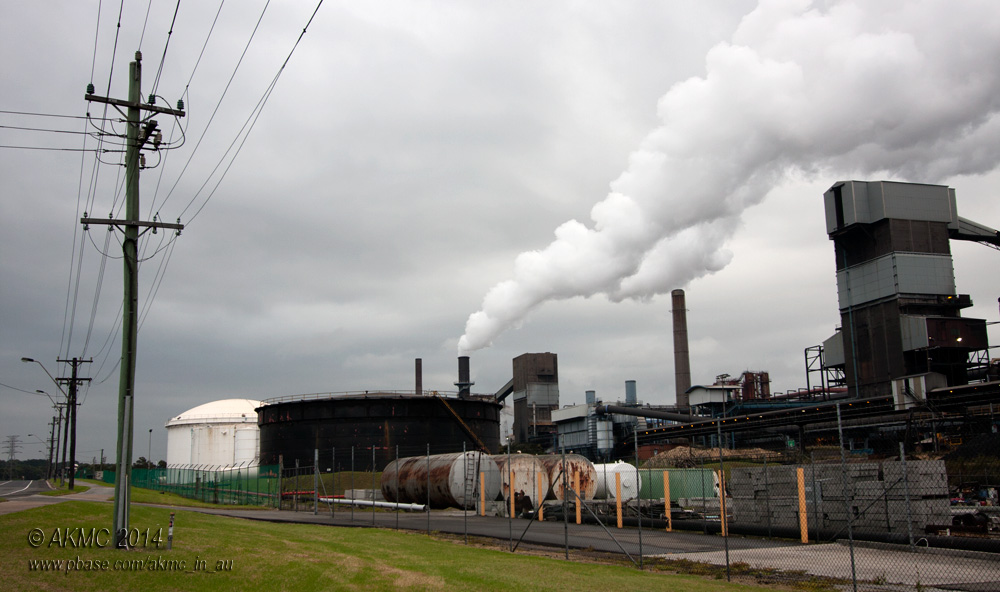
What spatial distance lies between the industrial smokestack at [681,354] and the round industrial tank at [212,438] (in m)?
49.4

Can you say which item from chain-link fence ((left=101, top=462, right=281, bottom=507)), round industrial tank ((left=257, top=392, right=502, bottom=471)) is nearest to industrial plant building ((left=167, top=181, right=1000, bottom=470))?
round industrial tank ((left=257, top=392, right=502, bottom=471))

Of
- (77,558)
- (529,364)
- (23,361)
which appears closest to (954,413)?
(77,558)

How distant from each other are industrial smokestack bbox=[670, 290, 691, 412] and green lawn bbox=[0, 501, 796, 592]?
68746 millimetres

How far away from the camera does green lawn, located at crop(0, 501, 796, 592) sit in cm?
1055

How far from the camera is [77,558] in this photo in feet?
37.0

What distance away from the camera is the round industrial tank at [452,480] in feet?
104

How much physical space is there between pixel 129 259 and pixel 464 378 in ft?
175

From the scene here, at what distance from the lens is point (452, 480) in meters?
32.2

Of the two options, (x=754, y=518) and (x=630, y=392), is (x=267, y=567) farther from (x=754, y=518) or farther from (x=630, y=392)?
(x=630, y=392)

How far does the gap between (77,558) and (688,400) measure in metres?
82.0

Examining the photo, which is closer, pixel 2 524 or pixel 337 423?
pixel 2 524

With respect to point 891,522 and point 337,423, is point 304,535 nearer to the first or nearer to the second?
point 891,522

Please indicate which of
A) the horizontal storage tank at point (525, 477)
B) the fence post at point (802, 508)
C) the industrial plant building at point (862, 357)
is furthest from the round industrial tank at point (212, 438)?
the fence post at point (802, 508)

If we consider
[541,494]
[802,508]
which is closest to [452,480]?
[541,494]
